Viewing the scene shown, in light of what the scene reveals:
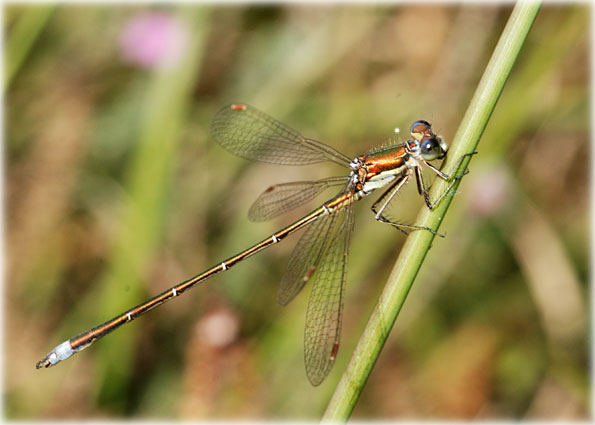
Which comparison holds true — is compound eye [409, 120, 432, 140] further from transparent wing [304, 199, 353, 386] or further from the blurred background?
the blurred background

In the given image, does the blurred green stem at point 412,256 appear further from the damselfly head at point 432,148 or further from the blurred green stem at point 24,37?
the blurred green stem at point 24,37

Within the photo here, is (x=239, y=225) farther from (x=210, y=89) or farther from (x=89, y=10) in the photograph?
(x=89, y=10)

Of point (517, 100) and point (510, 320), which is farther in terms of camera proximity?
point (510, 320)

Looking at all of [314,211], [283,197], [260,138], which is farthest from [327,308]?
[260,138]

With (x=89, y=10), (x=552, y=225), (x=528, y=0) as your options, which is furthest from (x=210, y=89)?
(x=528, y=0)

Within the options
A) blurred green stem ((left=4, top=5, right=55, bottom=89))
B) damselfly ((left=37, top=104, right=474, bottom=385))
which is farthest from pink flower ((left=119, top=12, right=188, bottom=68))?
damselfly ((left=37, top=104, right=474, bottom=385))

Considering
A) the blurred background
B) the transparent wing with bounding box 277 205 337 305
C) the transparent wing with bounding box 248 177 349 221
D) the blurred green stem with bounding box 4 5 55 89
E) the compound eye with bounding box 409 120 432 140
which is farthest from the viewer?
the blurred green stem with bounding box 4 5 55 89
